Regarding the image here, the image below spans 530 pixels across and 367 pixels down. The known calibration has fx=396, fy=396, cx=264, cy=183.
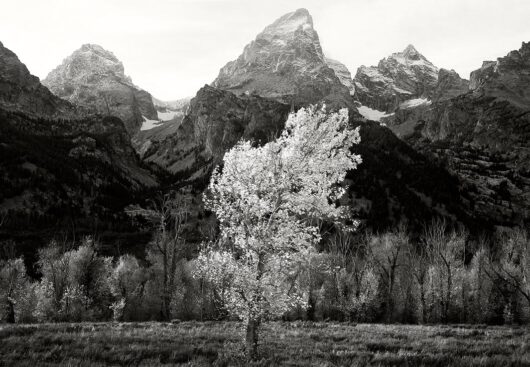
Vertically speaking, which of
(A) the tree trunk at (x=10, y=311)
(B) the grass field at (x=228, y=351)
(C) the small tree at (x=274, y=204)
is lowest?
(A) the tree trunk at (x=10, y=311)

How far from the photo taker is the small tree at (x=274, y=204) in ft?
53.9

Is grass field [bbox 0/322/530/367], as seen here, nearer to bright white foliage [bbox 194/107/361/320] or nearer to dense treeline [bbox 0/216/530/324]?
bright white foliage [bbox 194/107/361/320]

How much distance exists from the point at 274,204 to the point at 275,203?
0.06 m

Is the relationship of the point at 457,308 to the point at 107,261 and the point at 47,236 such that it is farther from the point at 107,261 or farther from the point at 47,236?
the point at 47,236

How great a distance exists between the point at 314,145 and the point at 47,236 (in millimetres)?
179946

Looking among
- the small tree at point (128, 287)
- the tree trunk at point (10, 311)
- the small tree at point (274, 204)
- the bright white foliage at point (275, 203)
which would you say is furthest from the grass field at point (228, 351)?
the small tree at point (128, 287)

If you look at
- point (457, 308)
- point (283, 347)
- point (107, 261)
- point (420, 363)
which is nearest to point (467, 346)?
point (420, 363)

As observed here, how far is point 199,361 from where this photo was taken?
675 inches

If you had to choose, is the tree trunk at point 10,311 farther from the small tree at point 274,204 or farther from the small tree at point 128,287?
the small tree at point 274,204

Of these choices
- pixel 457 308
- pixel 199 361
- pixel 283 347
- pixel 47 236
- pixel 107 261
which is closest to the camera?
pixel 199 361

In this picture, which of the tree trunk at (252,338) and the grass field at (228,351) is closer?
the tree trunk at (252,338)

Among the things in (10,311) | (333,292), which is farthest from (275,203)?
(10,311)

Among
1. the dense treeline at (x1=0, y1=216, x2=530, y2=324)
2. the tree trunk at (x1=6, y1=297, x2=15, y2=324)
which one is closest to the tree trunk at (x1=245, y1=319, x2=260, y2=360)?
the dense treeline at (x1=0, y1=216, x2=530, y2=324)

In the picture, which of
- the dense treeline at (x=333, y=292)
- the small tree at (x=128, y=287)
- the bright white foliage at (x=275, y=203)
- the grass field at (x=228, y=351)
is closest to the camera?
the bright white foliage at (x=275, y=203)
